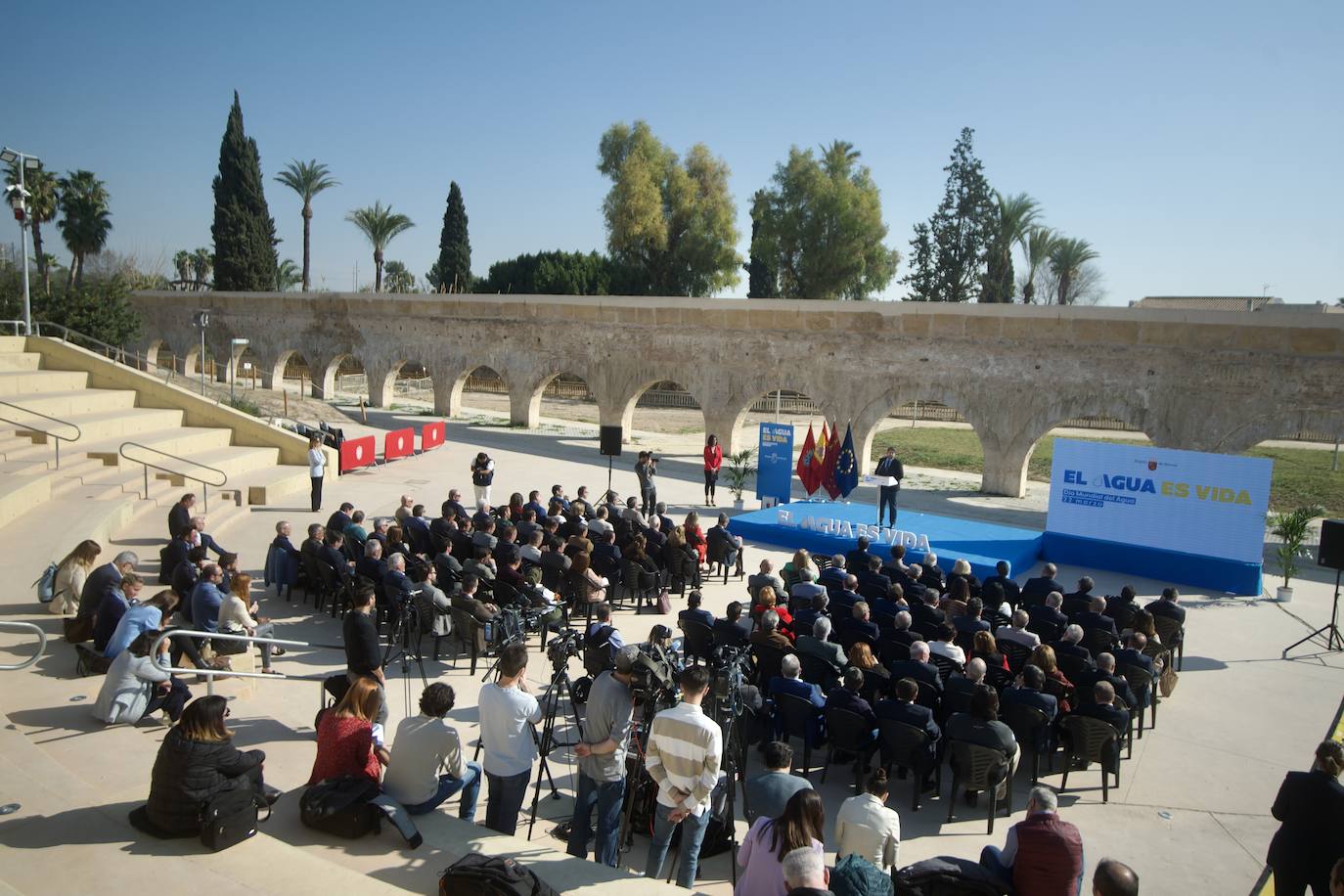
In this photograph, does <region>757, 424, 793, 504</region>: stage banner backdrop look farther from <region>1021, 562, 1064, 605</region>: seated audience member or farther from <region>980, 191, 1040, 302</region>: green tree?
<region>980, 191, 1040, 302</region>: green tree

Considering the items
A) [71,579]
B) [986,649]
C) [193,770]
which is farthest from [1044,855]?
[71,579]

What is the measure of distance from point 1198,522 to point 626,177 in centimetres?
3750

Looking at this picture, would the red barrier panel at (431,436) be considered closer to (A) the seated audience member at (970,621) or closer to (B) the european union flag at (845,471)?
(B) the european union flag at (845,471)

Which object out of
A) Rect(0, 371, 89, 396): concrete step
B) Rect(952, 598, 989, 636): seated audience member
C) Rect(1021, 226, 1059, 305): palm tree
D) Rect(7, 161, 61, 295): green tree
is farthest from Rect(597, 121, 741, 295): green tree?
Rect(952, 598, 989, 636): seated audience member

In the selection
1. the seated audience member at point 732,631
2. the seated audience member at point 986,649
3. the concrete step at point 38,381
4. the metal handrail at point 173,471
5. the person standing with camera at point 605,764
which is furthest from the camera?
the concrete step at point 38,381

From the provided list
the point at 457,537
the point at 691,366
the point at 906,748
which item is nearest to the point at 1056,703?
the point at 906,748

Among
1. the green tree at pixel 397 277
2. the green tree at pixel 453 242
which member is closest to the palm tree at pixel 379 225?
the green tree at pixel 453 242

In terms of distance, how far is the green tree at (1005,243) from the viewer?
43.5 m

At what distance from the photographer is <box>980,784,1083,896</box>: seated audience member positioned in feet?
15.0

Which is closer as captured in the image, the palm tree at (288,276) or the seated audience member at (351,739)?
the seated audience member at (351,739)

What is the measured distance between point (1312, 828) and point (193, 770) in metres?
6.39

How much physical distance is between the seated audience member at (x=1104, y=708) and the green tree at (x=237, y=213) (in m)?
45.0

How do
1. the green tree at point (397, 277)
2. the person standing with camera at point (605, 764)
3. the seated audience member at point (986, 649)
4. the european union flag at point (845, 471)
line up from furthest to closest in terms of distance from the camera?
the green tree at point (397, 277)
the european union flag at point (845, 471)
the seated audience member at point (986, 649)
the person standing with camera at point (605, 764)

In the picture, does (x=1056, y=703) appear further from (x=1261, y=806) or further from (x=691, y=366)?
(x=691, y=366)
